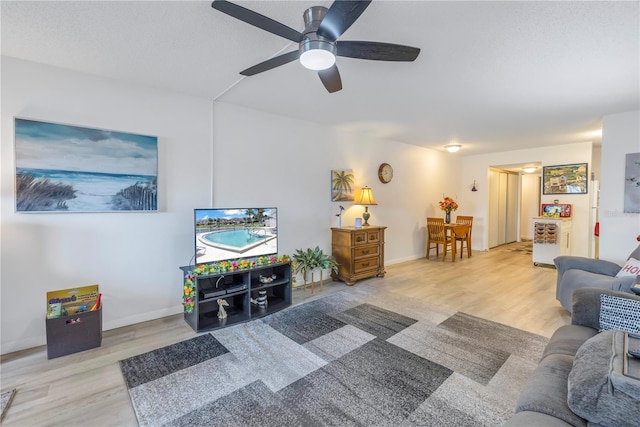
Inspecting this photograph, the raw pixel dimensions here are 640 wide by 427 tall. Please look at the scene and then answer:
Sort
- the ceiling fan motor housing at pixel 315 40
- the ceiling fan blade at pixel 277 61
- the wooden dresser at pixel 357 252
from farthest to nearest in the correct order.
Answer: the wooden dresser at pixel 357 252 → the ceiling fan blade at pixel 277 61 → the ceiling fan motor housing at pixel 315 40

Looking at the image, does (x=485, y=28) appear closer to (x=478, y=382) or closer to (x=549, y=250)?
(x=478, y=382)

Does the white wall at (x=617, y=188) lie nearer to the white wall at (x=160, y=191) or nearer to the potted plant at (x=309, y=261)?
the white wall at (x=160, y=191)

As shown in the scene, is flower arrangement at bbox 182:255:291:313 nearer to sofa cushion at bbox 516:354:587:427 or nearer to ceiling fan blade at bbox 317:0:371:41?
ceiling fan blade at bbox 317:0:371:41

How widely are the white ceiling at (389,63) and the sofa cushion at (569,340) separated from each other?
6.18 feet

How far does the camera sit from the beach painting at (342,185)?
4.48m

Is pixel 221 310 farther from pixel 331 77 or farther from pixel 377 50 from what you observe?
pixel 377 50

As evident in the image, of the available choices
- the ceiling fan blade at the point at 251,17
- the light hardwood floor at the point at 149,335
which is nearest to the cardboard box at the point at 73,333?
the light hardwood floor at the point at 149,335

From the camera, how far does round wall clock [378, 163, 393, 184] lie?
5172 millimetres

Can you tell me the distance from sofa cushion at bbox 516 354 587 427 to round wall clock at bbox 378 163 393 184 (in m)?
4.04

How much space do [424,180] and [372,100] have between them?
11.1ft

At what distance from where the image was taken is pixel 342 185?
4582mm

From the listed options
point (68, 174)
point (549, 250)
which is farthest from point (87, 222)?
point (549, 250)

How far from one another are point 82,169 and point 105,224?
1.73 feet

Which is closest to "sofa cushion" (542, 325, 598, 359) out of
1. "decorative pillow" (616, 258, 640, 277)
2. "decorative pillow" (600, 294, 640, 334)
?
"decorative pillow" (600, 294, 640, 334)
